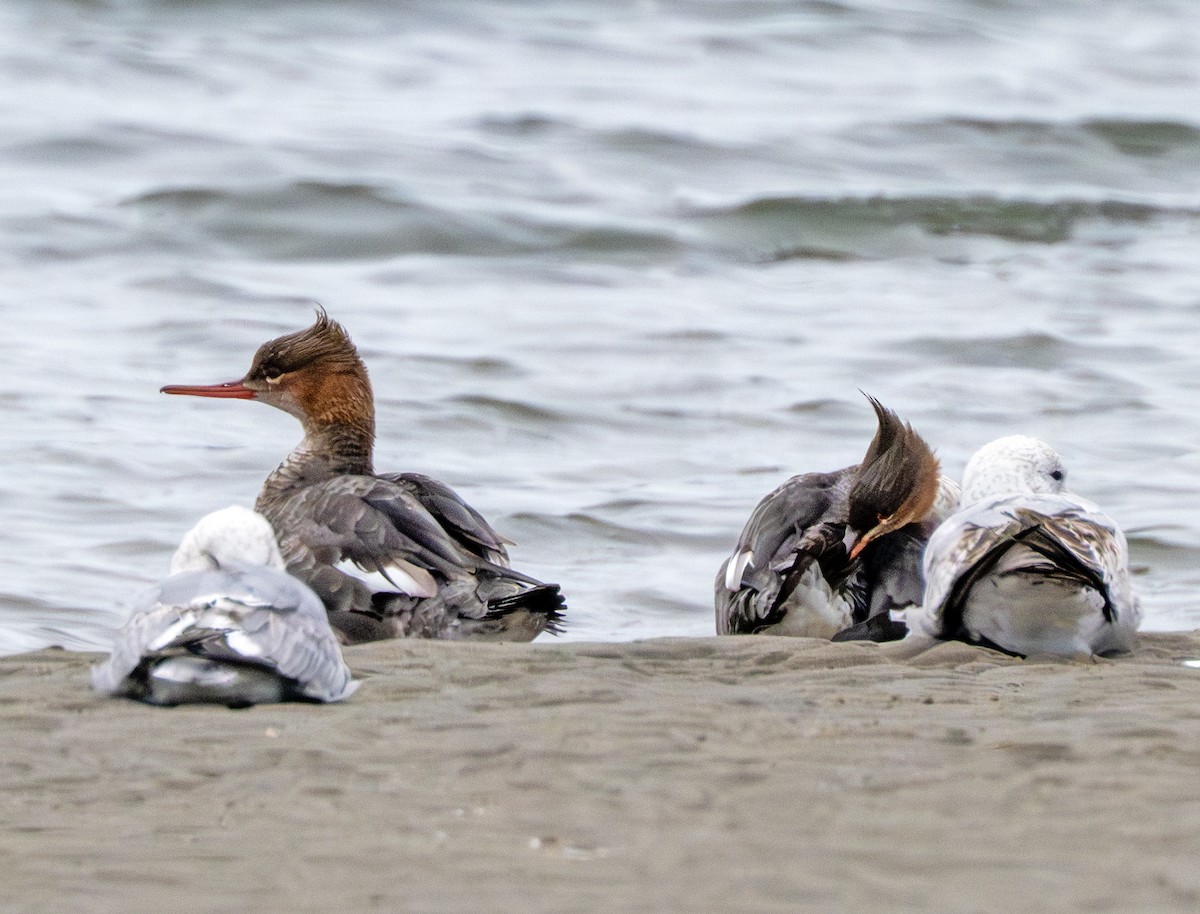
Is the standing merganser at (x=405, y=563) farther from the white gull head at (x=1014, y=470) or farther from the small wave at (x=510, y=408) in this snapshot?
the small wave at (x=510, y=408)

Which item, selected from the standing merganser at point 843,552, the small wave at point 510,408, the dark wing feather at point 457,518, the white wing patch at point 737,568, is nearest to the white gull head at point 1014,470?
the standing merganser at point 843,552

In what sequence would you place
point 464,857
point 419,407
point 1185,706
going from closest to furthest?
point 464,857, point 1185,706, point 419,407

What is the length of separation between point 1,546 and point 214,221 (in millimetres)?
7170

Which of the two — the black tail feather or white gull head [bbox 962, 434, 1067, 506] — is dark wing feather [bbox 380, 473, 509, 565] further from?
white gull head [bbox 962, 434, 1067, 506]

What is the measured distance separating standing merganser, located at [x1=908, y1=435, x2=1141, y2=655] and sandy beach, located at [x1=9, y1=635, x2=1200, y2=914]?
0.25 metres

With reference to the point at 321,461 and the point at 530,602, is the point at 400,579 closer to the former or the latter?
the point at 530,602

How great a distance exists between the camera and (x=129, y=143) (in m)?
16.7

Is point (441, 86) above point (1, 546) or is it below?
above

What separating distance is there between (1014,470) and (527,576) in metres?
1.51

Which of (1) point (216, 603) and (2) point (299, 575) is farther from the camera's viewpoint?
(2) point (299, 575)

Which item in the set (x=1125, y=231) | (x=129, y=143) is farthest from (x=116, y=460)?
(x=1125, y=231)

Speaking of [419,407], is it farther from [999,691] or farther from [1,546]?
[999,691]

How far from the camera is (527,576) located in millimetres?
6297

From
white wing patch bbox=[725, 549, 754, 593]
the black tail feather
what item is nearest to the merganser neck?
the black tail feather
